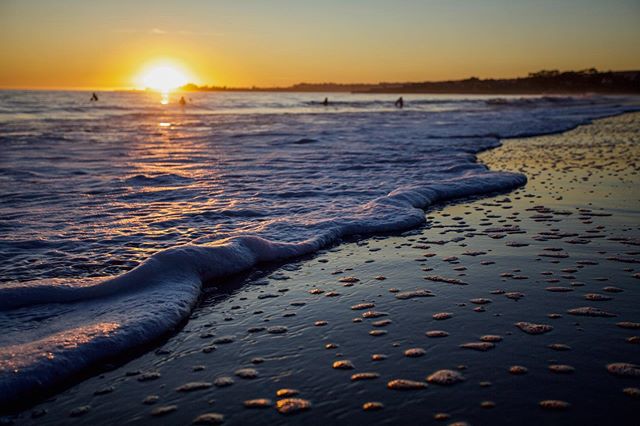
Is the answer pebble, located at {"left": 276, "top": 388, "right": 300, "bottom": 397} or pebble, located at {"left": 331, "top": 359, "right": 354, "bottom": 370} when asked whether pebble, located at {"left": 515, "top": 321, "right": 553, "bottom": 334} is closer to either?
pebble, located at {"left": 331, "top": 359, "right": 354, "bottom": 370}

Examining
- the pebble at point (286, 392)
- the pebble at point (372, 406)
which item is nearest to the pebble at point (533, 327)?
the pebble at point (372, 406)

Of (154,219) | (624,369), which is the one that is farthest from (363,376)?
(154,219)

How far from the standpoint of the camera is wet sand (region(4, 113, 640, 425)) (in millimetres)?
3271

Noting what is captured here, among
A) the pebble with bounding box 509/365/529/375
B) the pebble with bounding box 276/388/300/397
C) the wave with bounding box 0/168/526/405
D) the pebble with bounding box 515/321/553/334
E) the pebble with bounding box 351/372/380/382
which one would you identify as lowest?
the pebble with bounding box 276/388/300/397

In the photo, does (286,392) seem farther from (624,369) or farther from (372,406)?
(624,369)

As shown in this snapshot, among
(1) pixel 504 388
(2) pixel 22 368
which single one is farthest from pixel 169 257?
(1) pixel 504 388

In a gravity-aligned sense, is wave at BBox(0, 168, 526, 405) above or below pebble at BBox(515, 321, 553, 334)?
above

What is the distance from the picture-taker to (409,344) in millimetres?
4137

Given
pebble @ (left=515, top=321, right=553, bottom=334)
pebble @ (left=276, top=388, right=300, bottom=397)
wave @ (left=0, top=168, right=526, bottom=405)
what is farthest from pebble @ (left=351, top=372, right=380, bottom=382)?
wave @ (left=0, top=168, right=526, bottom=405)

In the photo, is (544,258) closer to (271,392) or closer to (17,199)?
(271,392)

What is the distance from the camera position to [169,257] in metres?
6.06

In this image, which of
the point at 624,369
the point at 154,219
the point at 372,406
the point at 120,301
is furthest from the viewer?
the point at 154,219

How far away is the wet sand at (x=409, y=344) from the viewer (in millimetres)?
3271

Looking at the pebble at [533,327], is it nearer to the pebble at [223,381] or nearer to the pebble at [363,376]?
the pebble at [363,376]
